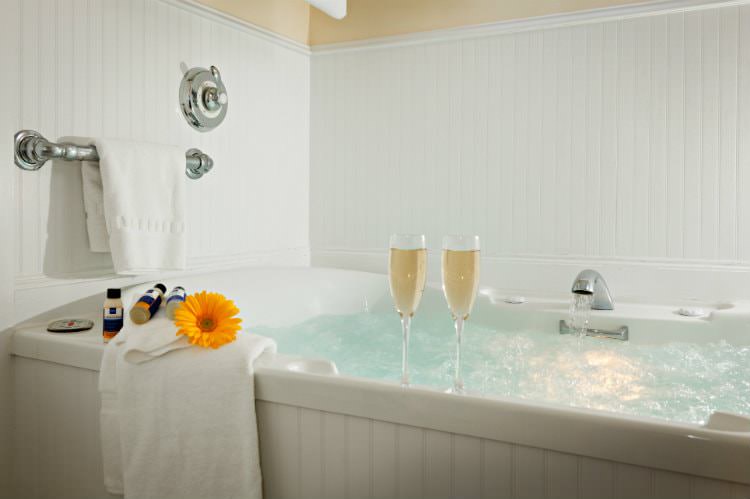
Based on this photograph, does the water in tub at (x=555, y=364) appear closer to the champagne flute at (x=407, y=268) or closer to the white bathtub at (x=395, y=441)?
the white bathtub at (x=395, y=441)

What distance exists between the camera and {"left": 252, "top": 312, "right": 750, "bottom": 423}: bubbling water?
1.39 metres

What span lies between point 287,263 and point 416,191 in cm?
66

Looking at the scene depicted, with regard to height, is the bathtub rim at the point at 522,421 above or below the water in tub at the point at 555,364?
above

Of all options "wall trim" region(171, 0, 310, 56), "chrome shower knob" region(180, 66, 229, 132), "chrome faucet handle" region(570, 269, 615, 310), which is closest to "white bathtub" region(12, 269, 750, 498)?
"chrome shower knob" region(180, 66, 229, 132)

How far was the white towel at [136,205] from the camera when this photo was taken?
1.64 metres

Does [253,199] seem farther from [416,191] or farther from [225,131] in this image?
[416,191]

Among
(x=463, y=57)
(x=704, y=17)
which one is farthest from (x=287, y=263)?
(x=704, y=17)

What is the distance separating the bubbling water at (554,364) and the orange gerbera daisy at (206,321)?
484 mm

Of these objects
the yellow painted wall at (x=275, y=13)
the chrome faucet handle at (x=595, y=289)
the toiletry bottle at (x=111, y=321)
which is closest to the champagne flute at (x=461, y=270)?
the toiletry bottle at (x=111, y=321)

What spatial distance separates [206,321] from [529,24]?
1.85 m

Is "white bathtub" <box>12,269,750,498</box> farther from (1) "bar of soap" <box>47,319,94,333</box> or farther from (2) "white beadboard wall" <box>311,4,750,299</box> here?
(2) "white beadboard wall" <box>311,4,750,299</box>

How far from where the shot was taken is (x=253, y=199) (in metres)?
2.49

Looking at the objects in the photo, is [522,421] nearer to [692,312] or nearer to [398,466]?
[398,466]

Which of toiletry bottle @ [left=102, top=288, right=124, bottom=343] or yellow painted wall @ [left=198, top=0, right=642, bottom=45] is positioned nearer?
toiletry bottle @ [left=102, top=288, right=124, bottom=343]
